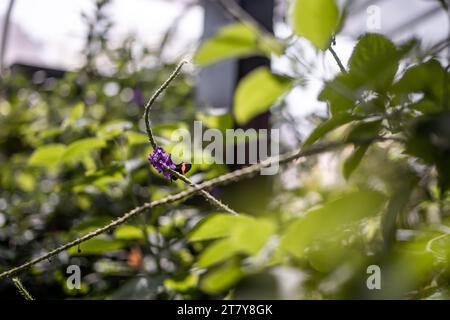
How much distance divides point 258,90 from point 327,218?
112 mm

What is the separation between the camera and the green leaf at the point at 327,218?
0.32m

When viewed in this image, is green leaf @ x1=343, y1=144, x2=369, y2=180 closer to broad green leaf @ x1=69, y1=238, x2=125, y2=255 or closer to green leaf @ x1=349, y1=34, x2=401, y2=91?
green leaf @ x1=349, y1=34, x2=401, y2=91

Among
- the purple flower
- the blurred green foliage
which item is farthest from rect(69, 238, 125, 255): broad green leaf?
the purple flower

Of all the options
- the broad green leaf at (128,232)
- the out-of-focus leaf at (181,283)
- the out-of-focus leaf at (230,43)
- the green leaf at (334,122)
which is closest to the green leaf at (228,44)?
the out-of-focus leaf at (230,43)

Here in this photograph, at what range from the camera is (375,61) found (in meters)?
0.33

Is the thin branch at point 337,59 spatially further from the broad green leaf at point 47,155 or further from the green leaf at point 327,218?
the broad green leaf at point 47,155

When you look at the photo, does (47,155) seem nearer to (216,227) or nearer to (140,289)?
(140,289)

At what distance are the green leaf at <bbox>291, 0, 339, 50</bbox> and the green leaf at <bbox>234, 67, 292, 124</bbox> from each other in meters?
0.05

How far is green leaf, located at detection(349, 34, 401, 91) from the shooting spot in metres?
0.33

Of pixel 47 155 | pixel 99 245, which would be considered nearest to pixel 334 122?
pixel 99 245

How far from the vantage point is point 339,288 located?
43 cm

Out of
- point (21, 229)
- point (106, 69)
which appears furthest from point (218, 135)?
point (106, 69)

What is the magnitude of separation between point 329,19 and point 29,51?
209 inches
